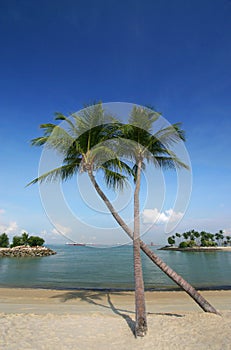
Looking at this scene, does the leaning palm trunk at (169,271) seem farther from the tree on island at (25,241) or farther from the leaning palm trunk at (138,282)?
the tree on island at (25,241)

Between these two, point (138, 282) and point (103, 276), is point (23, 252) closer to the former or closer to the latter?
point (103, 276)

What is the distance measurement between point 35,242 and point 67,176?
333 ft

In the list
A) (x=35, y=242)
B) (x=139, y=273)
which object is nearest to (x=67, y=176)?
(x=139, y=273)

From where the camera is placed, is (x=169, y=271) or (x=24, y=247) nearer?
(x=169, y=271)

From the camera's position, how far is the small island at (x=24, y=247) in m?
78.8

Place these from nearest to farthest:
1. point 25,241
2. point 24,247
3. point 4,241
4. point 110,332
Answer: point 110,332
point 24,247
point 25,241
point 4,241

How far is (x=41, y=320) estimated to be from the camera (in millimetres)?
8555

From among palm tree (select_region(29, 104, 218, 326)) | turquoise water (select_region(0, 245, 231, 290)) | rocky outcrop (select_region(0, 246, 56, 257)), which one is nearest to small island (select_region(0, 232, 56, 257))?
rocky outcrop (select_region(0, 246, 56, 257))

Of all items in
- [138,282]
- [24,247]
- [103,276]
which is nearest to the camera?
[138,282]

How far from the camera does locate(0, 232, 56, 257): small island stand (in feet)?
259

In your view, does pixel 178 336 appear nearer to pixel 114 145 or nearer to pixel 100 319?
pixel 100 319

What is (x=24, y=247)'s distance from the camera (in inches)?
3351

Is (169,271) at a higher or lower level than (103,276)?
higher

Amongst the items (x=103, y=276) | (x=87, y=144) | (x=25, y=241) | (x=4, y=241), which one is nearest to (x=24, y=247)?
(x=25, y=241)
